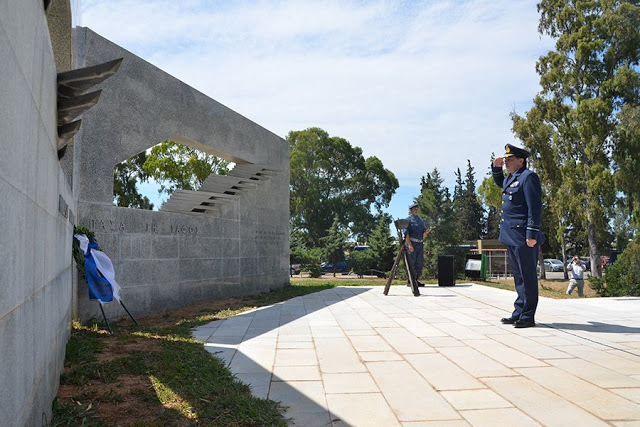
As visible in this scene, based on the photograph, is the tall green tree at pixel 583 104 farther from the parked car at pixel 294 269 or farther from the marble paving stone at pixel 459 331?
the marble paving stone at pixel 459 331

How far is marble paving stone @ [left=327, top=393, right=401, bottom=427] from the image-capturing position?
3.06 meters

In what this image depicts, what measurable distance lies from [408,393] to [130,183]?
28.3 m

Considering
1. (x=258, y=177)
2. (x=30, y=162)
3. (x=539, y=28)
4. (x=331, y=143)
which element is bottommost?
(x=30, y=162)

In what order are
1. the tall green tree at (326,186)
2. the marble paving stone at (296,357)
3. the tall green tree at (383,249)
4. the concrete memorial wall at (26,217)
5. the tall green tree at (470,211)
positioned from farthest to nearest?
the tall green tree at (470,211)
the tall green tree at (326,186)
the tall green tree at (383,249)
the marble paving stone at (296,357)
the concrete memorial wall at (26,217)

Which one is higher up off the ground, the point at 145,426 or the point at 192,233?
the point at 192,233

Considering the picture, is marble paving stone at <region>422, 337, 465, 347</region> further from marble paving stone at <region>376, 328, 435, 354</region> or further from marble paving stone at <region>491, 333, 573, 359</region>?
marble paving stone at <region>491, 333, 573, 359</region>

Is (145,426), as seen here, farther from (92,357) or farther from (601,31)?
(601,31)

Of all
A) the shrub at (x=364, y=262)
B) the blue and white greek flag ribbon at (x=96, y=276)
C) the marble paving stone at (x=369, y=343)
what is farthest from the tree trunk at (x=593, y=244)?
the blue and white greek flag ribbon at (x=96, y=276)

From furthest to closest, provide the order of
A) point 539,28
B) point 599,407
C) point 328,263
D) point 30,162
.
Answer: point 328,263
point 539,28
point 599,407
point 30,162

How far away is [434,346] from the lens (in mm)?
5211

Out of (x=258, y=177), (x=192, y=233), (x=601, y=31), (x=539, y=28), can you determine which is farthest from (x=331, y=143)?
(x=192, y=233)

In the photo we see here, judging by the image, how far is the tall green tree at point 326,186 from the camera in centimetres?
3872

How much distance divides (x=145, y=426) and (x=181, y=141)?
7.23 m

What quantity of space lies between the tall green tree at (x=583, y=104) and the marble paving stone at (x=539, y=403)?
21.9 metres
